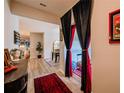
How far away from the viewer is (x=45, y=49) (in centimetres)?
1011

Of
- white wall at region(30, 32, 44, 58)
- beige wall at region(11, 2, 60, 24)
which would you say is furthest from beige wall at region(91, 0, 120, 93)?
white wall at region(30, 32, 44, 58)

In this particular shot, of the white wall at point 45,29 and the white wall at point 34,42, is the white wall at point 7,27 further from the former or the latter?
the white wall at point 34,42

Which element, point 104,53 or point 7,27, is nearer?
A: point 104,53

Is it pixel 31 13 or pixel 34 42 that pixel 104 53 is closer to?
pixel 31 13

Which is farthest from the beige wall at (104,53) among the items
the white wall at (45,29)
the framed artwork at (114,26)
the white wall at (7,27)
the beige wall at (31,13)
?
the white wall at (45,29)

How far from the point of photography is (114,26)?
1917 mm

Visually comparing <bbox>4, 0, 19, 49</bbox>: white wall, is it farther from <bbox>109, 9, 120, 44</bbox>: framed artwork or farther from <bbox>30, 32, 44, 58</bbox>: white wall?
<bbox>30, 32, 44, 58</bbox>: white wall

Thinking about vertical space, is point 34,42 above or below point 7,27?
below

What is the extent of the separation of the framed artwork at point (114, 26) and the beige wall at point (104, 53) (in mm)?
89

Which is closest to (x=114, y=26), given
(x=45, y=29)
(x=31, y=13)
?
(x=31, y=13)

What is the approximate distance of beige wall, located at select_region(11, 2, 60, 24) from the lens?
4.75 metres

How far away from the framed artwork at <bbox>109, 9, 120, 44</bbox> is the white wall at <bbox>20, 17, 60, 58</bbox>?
25.6ft

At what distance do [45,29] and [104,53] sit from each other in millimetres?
8367
